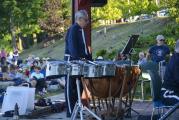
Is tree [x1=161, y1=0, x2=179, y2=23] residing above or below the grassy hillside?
above

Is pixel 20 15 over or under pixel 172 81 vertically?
under

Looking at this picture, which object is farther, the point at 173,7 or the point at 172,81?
the point at 173,7

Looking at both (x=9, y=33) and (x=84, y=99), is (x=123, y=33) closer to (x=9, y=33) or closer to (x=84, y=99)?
(x=9, y=33)

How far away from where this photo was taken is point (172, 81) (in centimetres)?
707

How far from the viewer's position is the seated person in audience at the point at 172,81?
6996 mm

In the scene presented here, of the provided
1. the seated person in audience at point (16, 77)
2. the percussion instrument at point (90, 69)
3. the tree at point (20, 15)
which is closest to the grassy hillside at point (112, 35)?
the tree at point (20, 15)

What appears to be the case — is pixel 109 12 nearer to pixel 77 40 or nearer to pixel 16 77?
pixel 16 77

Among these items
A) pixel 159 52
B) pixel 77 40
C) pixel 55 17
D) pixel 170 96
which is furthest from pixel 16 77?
pixel 55 17

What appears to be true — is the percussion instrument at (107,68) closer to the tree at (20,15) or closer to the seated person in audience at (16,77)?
the seated person in audience at (16,77)

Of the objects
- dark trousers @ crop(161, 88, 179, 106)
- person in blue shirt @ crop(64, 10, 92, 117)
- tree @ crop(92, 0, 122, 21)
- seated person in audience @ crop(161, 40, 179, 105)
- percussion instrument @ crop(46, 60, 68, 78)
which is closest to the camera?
seated person in audience @ crop(161, 40, 179, 105)

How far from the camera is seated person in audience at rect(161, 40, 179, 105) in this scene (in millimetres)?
6996

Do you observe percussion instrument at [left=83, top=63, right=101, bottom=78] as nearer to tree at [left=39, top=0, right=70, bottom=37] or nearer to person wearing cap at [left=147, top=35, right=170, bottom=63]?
person wearing cap at [left=147, top=35, right=170, bottom=63]

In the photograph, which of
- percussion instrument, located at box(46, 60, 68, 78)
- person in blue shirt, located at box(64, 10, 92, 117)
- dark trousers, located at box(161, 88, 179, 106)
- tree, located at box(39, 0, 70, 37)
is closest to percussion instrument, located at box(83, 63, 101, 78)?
percussion instrument, located at box(46, 60, 68, 78)

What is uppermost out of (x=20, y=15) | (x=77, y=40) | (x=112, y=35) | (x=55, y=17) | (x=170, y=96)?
(x=77, y=40)
